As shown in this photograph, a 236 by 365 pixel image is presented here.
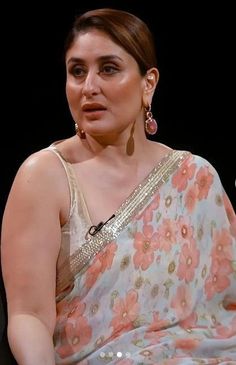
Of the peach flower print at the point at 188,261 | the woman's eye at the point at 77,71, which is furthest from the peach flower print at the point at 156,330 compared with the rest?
the woman's eye at the point at 77,71

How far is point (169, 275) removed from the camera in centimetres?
197

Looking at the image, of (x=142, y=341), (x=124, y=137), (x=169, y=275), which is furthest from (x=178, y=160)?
(x=142, y=341)

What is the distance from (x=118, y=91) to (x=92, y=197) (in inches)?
9.9

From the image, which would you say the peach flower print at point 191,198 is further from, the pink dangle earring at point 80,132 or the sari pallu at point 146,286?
the pink dangle earring at point 80,132

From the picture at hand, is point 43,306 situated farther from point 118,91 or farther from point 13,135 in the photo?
point 13,135

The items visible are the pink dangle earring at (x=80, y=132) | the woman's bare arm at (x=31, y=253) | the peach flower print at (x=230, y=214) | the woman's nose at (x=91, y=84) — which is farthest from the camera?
the peach flower print at (x=230, y=214)

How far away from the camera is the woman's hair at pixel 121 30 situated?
1.94m

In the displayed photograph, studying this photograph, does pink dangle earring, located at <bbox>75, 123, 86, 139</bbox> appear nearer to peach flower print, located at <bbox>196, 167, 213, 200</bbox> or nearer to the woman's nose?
the woman's nose

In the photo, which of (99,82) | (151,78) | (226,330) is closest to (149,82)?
(151,78)

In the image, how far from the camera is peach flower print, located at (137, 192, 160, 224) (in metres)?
2.00

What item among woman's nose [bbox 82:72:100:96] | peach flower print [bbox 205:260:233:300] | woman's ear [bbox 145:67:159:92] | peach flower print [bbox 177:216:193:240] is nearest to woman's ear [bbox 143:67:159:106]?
woman's ear [bbox 145:67:159:92]

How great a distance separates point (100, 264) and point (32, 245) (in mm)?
170

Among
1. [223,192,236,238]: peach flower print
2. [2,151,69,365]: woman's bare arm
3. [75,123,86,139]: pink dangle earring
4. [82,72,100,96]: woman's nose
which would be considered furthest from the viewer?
[223,192,236,238]: peach flower print

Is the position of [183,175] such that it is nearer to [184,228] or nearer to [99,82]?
[184,228]
